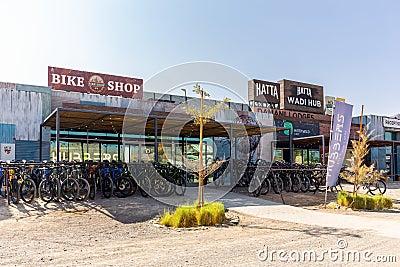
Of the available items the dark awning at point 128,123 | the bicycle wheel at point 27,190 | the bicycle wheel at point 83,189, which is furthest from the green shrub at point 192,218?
the dark awning at point 128,123

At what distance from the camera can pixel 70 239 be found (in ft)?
17.3

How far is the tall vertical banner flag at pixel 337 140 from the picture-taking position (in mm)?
9094

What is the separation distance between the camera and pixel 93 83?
651 inches

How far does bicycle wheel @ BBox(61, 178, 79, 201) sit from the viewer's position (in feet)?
28.3

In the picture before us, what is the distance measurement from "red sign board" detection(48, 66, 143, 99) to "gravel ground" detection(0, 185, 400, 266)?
9.52m

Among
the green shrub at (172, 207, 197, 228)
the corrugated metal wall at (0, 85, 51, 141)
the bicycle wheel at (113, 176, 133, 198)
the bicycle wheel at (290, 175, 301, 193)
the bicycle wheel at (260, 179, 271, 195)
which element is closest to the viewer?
the green shrub at (172, 207, 197, 228)

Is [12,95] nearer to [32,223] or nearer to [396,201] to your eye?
[32,223]

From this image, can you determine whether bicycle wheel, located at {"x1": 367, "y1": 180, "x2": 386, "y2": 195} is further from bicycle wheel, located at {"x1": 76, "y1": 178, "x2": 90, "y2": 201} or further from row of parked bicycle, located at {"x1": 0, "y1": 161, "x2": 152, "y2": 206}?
bicycle wheel, located at {"x1": 76, "y1": 178, "x2": 90, "y2": 201}

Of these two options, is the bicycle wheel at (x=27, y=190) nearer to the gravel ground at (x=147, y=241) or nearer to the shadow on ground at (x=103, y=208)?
the shadow on ground at (x=103, y=208)

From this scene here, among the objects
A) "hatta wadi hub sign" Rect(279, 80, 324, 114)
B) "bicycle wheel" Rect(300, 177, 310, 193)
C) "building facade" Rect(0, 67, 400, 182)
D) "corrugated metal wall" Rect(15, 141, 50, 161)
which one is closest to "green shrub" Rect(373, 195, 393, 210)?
"bicycle wheel" Rect(300, 177, 310, 193)

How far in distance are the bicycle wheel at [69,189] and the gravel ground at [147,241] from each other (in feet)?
4.16

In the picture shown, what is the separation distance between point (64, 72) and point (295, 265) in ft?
47.9

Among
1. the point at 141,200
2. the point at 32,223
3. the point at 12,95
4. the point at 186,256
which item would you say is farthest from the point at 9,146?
the point at 186,256

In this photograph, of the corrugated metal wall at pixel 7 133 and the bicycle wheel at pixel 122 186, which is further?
the corrugated metal wall at pixel 7 133
